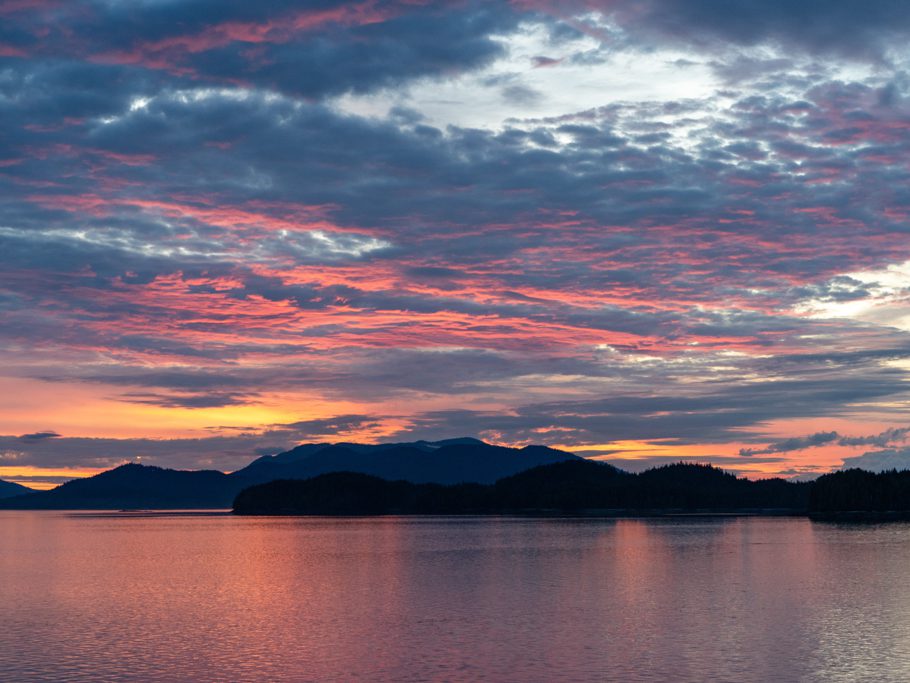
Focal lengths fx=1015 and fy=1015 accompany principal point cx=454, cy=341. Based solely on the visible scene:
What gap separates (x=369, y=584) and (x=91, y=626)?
3470 centimetres

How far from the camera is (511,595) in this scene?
285 ft

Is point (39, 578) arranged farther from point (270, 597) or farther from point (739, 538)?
point (739, 538)

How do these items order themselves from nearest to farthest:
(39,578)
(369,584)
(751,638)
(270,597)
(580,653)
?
(580,653) < (751,638) < (270,597) < (369,584) < (39,578)

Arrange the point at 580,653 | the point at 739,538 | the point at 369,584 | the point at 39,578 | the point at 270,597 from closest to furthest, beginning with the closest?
the point at 580,653 → the point at 270,597 → the point at 369,584 → the point at 39,578 → the point at 739,538

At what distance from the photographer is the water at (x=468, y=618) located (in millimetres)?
53656

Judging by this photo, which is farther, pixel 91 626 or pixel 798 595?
pixel 798 595

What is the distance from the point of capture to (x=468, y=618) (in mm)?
72500

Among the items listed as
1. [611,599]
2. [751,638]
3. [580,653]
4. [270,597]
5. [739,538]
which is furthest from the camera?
[739,538]

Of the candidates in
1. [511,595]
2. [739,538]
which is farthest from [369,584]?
[739,538]

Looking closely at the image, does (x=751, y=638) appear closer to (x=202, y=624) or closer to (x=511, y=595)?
(x=511, y=595)

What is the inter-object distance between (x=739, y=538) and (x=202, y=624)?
12963 cm

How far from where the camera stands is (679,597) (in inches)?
3319

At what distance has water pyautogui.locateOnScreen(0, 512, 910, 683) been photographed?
53.7m

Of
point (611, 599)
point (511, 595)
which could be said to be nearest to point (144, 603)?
point (511, 595)
